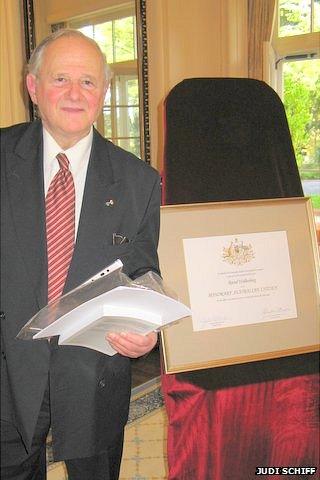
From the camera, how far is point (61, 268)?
1.26 m

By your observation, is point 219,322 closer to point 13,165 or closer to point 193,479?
point 193,479

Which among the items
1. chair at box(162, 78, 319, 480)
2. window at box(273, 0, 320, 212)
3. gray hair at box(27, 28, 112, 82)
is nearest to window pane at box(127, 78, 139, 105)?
window at box(273, 0, 320, 212)

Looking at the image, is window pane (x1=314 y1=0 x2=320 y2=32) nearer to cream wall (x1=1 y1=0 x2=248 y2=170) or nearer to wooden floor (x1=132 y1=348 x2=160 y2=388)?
cream wall (x1=1 y1=0 x2=248 y2=170)

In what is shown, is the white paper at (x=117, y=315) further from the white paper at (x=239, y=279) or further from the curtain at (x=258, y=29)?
the curtain at (x=258, y=29)

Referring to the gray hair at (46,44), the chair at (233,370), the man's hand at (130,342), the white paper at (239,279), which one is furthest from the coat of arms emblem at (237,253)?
the gray hair at (46,44)

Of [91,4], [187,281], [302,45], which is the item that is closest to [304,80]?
[302,45]

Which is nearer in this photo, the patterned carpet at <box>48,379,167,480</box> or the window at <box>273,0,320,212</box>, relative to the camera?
the patterned carpet at <box>48,379,167,480</box>

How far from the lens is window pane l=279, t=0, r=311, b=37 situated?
353 cm

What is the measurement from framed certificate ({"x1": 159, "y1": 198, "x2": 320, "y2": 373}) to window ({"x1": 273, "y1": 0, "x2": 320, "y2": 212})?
7.21 ft

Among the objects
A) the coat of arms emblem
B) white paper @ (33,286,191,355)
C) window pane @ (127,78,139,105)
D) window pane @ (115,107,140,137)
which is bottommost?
white paper @ (33,286,191,355)

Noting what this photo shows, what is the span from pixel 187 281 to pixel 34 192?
56 cm

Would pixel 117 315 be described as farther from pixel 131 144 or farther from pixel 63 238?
pixel 131 144

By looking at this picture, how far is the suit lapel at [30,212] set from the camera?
1214mm

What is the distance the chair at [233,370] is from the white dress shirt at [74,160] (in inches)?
13.7
